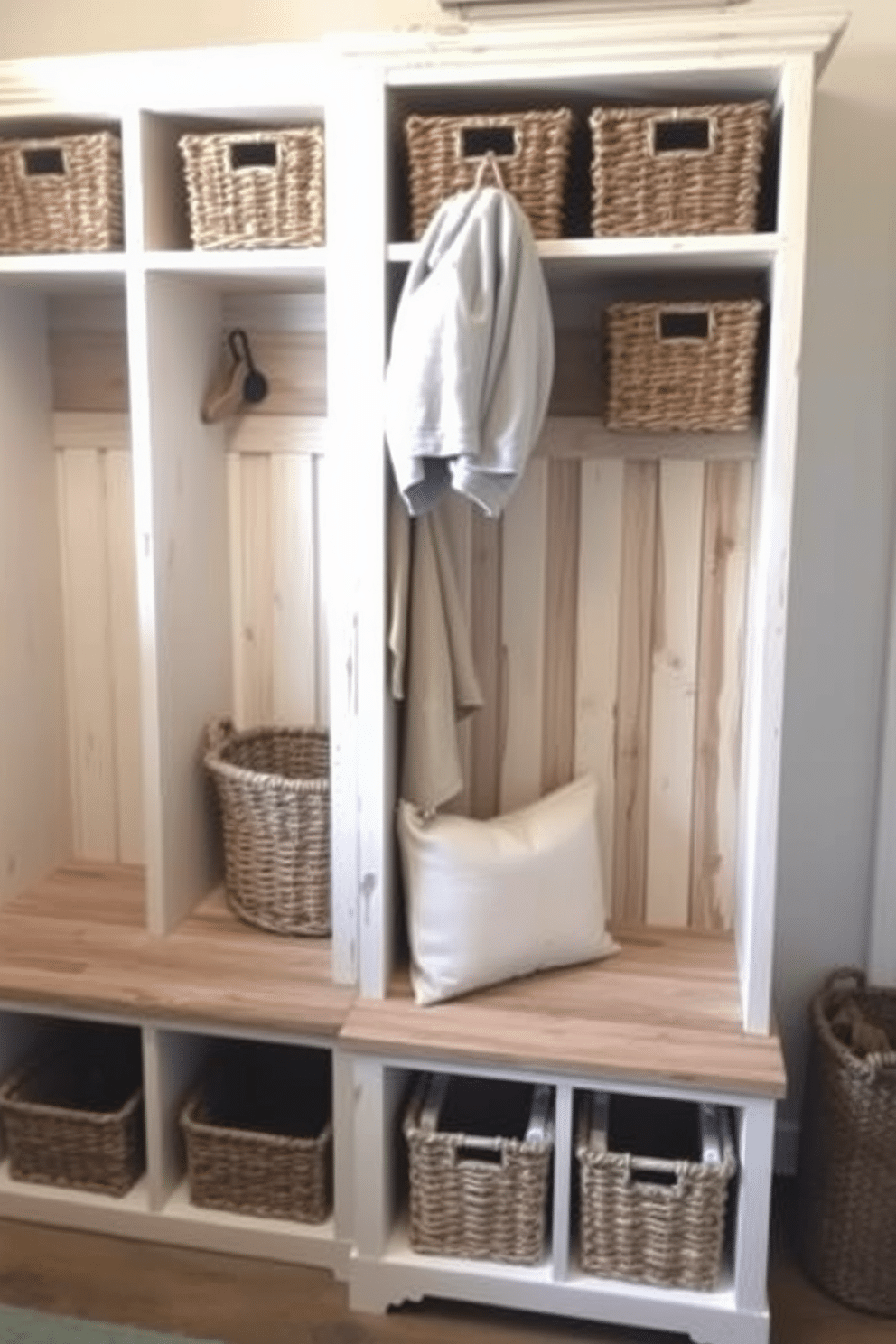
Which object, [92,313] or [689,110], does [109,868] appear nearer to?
[92,313]

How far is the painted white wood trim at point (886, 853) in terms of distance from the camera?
7.41 feet

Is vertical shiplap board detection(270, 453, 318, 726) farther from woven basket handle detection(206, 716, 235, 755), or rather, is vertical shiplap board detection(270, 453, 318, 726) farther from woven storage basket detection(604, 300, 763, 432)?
woven storage basket detection(604, 300, 763, 432)

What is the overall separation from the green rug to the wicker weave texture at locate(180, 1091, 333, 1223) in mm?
254

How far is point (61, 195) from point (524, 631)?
1075 millimetres

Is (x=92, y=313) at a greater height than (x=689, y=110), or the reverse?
(x=689, y=110)

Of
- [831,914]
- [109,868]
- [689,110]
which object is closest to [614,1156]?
[831,914]

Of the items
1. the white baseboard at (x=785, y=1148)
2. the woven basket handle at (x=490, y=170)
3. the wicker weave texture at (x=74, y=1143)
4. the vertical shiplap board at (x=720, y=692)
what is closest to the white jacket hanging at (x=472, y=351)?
the woven basket handle at (x=490, y=170)

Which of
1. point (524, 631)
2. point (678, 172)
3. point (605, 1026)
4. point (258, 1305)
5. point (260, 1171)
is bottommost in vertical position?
point (258, 1305)

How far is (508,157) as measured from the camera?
1917mm

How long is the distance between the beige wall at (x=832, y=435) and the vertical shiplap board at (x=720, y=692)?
10cm

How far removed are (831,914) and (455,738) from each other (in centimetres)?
79

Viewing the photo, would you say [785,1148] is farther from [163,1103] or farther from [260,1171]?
[163,1103]

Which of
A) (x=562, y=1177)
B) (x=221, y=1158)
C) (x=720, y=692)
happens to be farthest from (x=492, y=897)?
(x=221, y=1158)

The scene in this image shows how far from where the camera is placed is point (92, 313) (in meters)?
2.51
